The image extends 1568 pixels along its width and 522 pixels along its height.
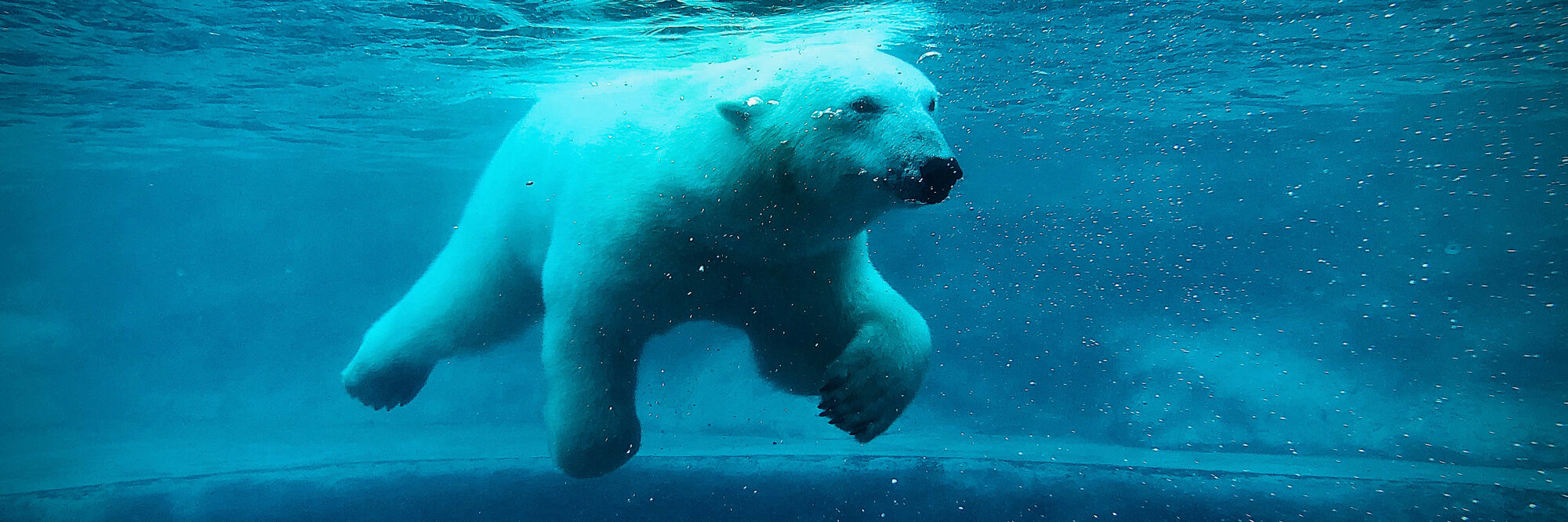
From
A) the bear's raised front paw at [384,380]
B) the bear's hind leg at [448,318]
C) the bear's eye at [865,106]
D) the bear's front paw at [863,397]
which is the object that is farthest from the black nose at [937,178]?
the bear's raised front paw at [384,380]

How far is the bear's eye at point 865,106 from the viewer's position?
254cm

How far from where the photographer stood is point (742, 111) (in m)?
2.69

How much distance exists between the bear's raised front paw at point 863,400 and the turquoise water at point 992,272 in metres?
0.87

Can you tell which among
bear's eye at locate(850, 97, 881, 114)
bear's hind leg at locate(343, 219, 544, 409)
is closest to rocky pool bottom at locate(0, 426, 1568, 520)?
bear's hind leg at locate(343, 219, 544, 409)

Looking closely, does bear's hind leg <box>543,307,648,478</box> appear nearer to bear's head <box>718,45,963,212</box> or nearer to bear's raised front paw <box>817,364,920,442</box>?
bear's raised front paw <box>817,364,920,442</box>

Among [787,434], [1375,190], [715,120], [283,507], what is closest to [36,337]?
[283,507]

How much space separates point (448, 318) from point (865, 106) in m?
2.69

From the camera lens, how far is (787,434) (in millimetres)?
11406

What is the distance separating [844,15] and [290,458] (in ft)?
32.6

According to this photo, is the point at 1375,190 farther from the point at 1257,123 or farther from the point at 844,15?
the point at 844,15

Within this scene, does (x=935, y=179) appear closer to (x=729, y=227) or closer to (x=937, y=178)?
(x=937, y=178)

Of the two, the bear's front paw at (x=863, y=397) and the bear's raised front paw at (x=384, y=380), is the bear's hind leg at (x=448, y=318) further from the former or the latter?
the bear's front paw at (x=863, y=397)

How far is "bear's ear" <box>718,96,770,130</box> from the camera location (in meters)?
2.70

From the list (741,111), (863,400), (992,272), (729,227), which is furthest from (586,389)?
(992,272)
